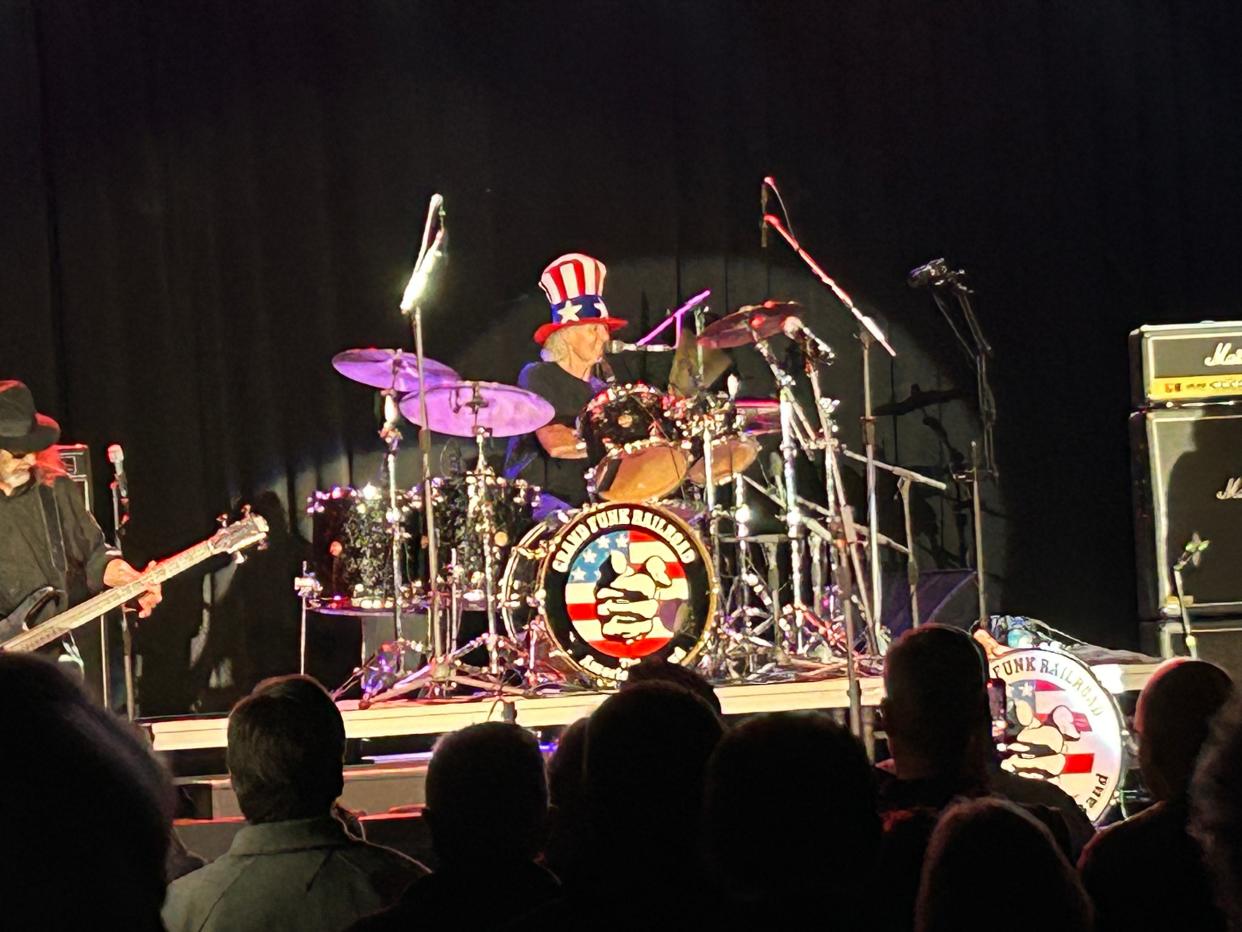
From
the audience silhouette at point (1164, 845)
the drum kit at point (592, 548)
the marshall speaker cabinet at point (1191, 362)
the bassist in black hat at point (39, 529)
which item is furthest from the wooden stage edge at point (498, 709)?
the audience silhouette at point (1164, 845)

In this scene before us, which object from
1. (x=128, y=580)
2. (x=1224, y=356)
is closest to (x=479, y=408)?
(x=128, y=580)

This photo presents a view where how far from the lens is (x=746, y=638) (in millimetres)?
6918

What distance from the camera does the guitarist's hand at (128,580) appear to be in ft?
21.7

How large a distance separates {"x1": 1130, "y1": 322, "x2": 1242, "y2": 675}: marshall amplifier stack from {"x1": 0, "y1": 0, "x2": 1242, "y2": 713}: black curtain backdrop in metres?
1.03

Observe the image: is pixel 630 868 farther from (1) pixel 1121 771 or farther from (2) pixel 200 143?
(2) pixel 200 143

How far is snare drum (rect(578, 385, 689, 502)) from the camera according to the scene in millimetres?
6820

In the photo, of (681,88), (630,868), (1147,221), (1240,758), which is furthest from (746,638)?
(1240,758)

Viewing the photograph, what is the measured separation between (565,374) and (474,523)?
134 cm

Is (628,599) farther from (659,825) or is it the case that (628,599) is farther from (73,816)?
(73,816)

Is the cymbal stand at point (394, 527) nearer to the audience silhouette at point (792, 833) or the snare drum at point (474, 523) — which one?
the snare drum at point (474, 523)

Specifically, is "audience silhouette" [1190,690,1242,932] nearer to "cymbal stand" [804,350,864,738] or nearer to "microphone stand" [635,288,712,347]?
"cymbal stand" [804,350,864,738]

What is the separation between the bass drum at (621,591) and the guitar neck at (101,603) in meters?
1.58

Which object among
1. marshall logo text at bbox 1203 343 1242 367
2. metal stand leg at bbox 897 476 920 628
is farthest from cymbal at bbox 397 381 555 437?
marshall logo text at bbox 1203 343 1242 367

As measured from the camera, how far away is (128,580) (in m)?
6.66
